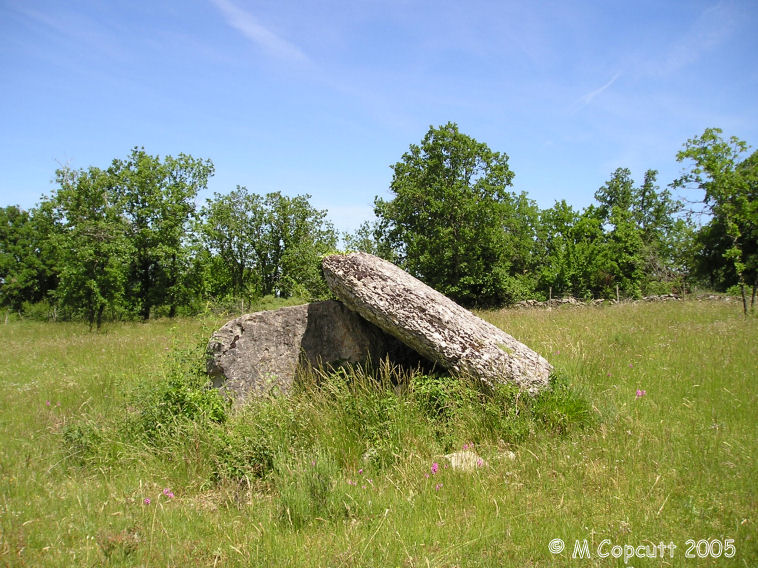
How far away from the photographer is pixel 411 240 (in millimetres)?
22891

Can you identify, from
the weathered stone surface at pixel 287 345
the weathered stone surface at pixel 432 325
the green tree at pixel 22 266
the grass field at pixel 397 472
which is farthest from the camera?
the green tree at pixel 22 266

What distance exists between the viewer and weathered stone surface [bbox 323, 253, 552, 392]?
226 inches

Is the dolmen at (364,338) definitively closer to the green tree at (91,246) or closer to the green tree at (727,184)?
the green tree at (727,184)

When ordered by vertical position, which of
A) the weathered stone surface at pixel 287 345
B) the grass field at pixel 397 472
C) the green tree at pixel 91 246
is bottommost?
the grass field at pixel 397 472

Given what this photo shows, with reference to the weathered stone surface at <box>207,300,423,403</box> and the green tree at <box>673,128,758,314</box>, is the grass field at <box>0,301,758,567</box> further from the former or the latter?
the green tree at <box>673,128,758,314</box>

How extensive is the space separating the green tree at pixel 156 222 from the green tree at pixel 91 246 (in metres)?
1.25

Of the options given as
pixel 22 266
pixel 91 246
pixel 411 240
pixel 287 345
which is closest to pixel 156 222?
pixel 91 246

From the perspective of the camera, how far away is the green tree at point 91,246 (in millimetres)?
19359

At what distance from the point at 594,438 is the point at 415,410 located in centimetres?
201

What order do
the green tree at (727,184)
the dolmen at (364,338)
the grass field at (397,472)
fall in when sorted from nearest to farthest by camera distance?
the grass field at (397,472) < the dolmen at (364,338) < the green tree at (727,184)

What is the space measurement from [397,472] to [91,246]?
65.5ft

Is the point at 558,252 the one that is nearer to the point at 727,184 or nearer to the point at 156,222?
the point at 727,184

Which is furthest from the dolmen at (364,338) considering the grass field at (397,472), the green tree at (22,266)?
the green tree at (22,266)

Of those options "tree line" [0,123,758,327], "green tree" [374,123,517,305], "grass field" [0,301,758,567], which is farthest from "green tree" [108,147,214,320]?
"grass field" [0,301,758,567]
